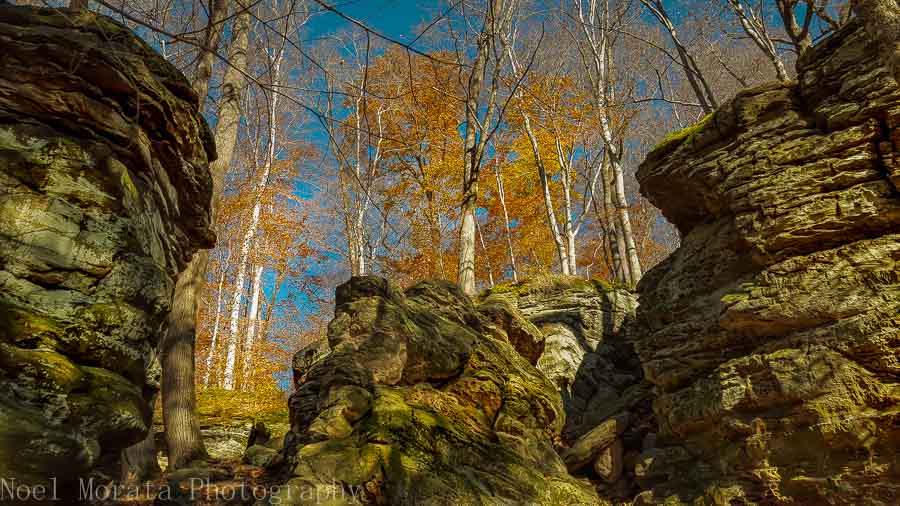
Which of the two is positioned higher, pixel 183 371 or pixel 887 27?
pixel 887 27

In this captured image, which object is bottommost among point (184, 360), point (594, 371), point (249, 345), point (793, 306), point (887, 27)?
point (594, 371)

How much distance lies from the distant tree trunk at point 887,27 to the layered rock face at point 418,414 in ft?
16.6

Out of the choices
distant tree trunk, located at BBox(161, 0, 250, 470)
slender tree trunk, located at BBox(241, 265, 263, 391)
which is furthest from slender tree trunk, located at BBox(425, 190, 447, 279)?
distant tree trunk, located at BBox(161, 0, 250, 470)

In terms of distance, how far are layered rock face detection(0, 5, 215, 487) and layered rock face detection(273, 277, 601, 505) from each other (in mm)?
1682

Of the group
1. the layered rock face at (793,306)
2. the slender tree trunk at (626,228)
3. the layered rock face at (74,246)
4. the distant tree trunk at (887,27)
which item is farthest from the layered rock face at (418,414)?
the slender tree trunk at (626,228)

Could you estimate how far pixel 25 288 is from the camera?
10.3 feet

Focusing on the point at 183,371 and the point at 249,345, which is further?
the point at 249,345

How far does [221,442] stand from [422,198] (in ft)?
40.7

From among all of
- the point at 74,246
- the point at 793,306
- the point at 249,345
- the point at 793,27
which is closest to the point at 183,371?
the point at 74,246

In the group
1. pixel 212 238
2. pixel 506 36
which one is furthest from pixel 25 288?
pixel 506 36

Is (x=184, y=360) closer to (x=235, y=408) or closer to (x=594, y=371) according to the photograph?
(x=235, y=408)

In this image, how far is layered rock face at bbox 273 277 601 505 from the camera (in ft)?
15.0

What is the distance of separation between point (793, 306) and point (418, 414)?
4.76 meters

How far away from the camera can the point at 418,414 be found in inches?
214
